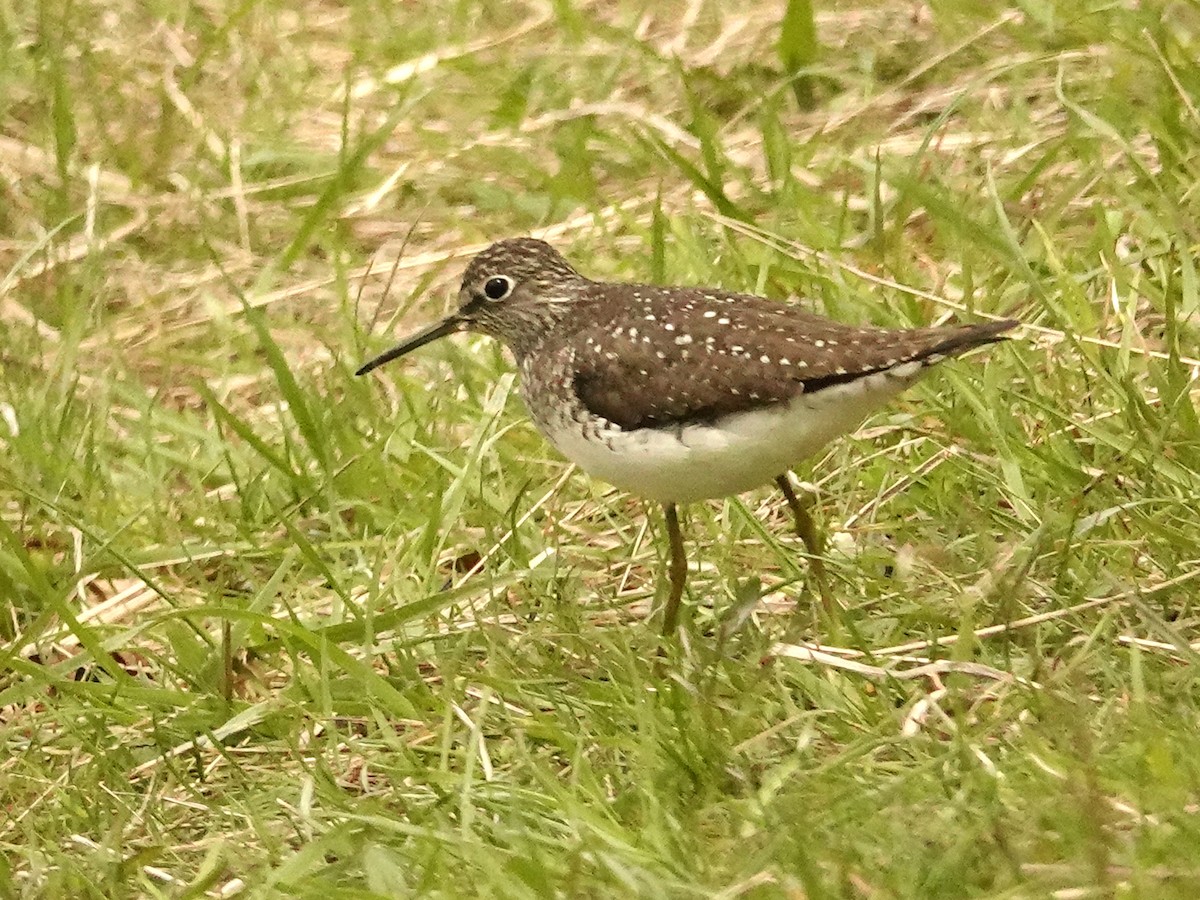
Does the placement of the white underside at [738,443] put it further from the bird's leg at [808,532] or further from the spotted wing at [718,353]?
the bird's leg at [808,532]

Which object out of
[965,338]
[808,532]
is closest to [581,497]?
[808,532]

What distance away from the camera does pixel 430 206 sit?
720 centimetres

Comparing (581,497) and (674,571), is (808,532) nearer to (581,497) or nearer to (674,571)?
(674,571)

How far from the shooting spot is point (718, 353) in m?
4.16

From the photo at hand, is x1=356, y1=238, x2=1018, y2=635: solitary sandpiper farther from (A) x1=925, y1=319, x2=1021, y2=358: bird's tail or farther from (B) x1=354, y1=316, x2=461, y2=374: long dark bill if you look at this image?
(B) x1=354, y1=316, x2=461, y2=374: long dark bill

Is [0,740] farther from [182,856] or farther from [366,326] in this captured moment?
[366,326]

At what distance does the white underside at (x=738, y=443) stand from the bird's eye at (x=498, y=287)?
838 millimetres

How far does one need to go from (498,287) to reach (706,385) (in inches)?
40.3

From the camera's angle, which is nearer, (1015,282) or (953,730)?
(953,730)

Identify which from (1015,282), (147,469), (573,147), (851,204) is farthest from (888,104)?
(147,469)

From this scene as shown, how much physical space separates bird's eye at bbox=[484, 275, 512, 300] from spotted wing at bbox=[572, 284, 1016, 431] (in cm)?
44

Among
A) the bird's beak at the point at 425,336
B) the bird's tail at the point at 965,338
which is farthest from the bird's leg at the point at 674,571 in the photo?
the bird's beak at the point at 425,336

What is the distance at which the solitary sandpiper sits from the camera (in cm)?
402

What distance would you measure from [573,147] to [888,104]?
1385 millimetres
